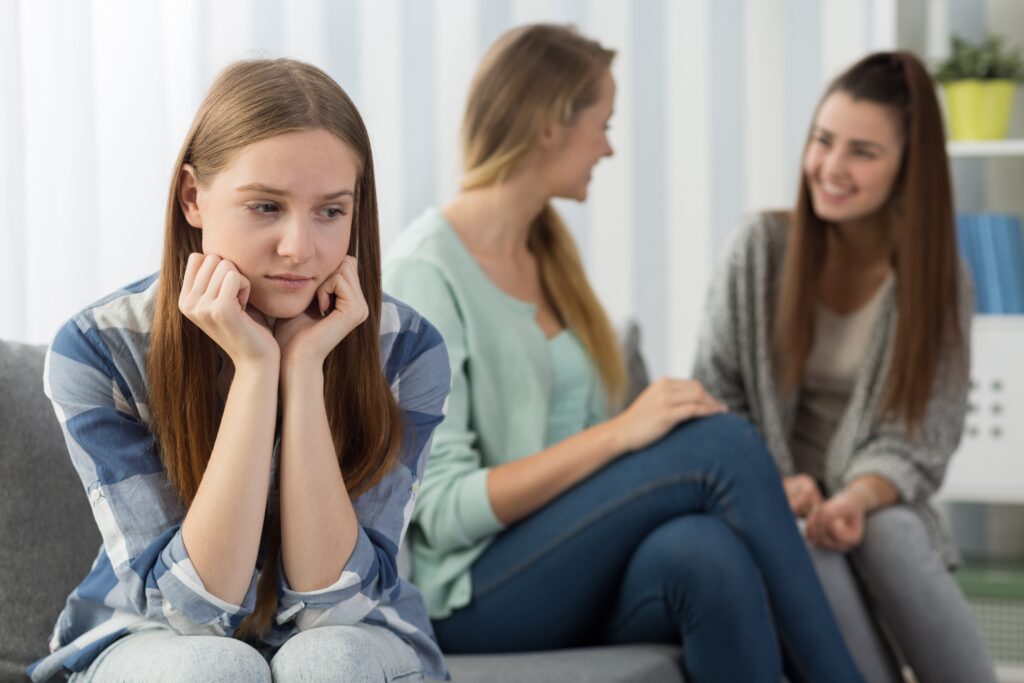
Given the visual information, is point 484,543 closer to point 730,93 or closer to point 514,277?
point 514,277

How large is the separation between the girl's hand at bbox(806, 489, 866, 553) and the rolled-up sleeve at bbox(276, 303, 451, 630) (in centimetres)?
83

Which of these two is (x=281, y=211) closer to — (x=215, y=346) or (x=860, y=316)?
(x=215, y=346)

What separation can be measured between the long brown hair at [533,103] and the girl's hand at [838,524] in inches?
14.4

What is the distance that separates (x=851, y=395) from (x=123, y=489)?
145 cm

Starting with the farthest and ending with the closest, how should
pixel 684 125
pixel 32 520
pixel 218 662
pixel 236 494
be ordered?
pixel 684 125, pixel 32 520, pixel 236 494, pixel 218 662

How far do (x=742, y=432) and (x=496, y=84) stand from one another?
66 cm

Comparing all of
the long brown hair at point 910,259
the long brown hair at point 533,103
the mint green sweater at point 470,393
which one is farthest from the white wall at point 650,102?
the mint green sweater at point 470,393

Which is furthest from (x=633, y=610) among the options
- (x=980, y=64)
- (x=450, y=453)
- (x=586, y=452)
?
(x=980, y=64)

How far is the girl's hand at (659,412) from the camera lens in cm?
174

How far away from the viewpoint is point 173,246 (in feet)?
4.20

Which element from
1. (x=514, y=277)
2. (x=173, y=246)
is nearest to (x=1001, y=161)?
(x=514, y=277)

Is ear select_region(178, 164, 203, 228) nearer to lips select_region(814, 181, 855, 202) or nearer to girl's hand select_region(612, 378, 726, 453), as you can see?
girl's hand select_region(612, 378, 726, 453)

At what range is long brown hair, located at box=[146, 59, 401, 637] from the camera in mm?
1248

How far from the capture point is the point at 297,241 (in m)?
1.22
